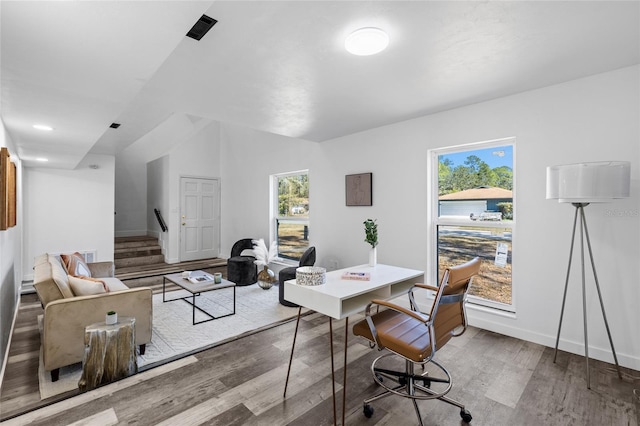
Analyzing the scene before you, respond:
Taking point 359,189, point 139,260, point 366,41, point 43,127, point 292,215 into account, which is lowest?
point 139,260

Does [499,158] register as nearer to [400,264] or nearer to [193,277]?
[400,264]

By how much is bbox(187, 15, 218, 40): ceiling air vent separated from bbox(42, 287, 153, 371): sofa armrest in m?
2.16

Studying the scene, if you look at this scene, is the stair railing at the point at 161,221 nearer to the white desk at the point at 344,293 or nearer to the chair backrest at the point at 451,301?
the white desk at the point at 344,293

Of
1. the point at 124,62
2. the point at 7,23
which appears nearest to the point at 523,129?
the point at 124,62

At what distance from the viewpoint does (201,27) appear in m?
1.79

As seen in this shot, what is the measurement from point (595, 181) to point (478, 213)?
1.20 meters

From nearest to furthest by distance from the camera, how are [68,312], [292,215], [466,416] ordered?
[466,416], [68,312], [292,215]

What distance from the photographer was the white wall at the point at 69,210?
5.07m

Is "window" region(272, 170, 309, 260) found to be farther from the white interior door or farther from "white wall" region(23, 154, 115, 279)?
"white wall" region(23, 154, 115, 279)

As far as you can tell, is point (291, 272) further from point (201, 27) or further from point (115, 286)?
point (201, 27)

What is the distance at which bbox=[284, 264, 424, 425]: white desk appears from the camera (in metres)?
1.78

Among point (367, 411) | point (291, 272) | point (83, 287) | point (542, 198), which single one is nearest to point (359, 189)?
point (291, 272)

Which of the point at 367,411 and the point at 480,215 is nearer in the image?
the point at 367,411

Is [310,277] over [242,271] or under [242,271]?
over
